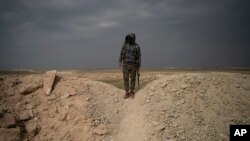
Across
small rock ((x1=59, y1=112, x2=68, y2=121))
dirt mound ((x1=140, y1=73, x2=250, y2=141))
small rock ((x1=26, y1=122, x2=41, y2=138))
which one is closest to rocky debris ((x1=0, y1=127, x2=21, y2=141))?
small rock ((x1=26, y1=122, x2=41, y2=138))

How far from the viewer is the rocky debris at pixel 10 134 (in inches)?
399

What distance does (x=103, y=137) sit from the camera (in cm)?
1065

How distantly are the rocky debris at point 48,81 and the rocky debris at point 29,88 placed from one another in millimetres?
275

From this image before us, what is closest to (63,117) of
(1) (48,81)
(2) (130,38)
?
(1) (48,81)

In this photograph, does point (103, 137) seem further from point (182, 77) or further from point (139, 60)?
point (182, 77)

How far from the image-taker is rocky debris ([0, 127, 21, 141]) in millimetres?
10141

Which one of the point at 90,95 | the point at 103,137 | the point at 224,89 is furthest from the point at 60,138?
the point at 224,89

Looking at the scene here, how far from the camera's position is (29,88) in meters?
12.4

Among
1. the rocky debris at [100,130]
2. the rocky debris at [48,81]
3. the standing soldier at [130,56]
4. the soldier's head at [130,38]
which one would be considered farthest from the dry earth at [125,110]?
the soldier's head at [130,38]

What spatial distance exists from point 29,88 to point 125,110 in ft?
14.1

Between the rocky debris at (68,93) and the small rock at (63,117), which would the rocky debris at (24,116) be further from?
the rocky debris at (68,93)

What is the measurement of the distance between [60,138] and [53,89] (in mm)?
2657

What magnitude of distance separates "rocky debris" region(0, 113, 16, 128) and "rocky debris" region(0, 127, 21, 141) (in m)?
0.29

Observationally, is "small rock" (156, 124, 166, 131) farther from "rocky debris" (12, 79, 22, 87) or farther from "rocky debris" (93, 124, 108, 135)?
"rocky debris" (12, 79, 22, 87)
